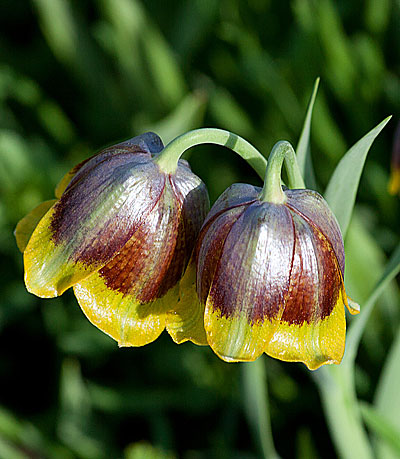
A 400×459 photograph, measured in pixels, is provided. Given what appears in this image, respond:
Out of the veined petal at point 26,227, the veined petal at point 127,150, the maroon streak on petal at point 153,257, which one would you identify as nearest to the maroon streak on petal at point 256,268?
the maroon streak on petal at point 153,257

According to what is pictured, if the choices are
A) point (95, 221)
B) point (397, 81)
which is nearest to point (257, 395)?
point (95, 221)

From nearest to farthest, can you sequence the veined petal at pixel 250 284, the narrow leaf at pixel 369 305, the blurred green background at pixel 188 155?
the veined petal at pixel 250 284 → the narrow leaf at pixel 369 305 → the blurred green background at pixel 188 155

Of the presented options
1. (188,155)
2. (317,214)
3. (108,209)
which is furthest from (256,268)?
(188,155)

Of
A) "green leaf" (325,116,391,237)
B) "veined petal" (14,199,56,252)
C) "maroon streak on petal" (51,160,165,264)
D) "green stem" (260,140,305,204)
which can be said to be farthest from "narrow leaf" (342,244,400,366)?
"veined petal" (14,199,56,252)

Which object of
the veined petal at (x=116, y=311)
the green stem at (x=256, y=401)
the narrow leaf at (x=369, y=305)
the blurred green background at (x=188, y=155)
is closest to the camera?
the veined petal at (x=116, y=311)

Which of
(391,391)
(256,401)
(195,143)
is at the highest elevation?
(195,143)

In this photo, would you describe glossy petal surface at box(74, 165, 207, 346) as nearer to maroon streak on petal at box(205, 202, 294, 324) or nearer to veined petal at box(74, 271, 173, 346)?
veined petal at box(74, 271, 173, 346)

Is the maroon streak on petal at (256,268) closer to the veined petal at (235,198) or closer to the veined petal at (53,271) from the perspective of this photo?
the veined petal at (235,198)

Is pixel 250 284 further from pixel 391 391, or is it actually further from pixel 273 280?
pixel 391 391
